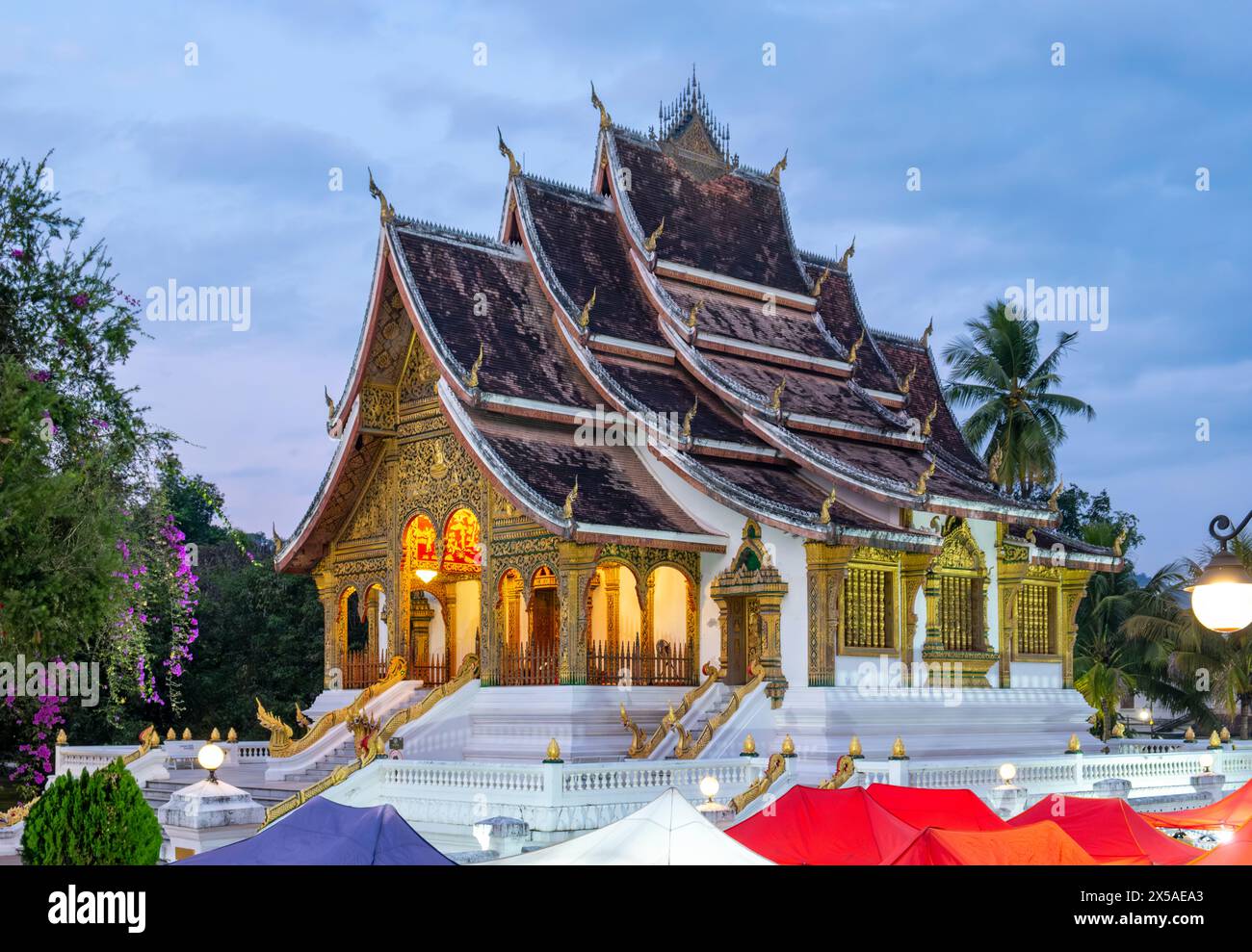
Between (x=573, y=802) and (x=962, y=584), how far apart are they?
378 inches

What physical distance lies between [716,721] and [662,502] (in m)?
3.38

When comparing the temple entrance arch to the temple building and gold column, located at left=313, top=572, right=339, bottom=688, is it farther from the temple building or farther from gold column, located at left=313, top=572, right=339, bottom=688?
gold column, located at left=313, top=572, right=339, bottom=688

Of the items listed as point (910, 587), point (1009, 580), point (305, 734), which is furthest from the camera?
point (1009, 580)

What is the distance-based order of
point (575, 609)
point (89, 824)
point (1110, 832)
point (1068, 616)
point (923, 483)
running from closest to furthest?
point (89, 824)
point (1110, 832)
point (575, 609)
point (923, 483)
point (1068, 616)

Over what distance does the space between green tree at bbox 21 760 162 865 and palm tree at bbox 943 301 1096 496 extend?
25.3m

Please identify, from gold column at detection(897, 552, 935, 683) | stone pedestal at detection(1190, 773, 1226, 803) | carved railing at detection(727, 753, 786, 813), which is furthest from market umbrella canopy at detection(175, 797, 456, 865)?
stone pedestal at detection(1190, 773, 1226, 803)

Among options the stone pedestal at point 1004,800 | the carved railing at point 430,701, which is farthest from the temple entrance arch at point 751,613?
the carved railing at point 430,701

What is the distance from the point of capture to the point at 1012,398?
3316 centimetres

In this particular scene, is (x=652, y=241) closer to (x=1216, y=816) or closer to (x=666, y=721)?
(x=666, y=721)

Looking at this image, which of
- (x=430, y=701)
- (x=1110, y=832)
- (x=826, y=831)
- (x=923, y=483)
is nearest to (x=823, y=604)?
(x=923, y=483)

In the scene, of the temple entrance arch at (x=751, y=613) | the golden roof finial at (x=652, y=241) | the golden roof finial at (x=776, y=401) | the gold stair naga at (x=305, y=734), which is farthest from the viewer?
the golden roof finial at (x=652, y=241)

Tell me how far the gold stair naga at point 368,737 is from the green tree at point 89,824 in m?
4.19

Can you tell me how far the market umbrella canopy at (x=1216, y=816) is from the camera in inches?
503

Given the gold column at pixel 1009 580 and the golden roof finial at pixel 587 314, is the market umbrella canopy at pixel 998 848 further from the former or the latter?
the gold column at pixel 1009 580
